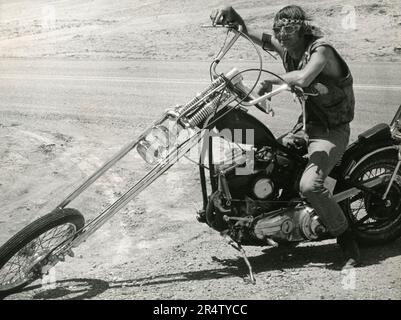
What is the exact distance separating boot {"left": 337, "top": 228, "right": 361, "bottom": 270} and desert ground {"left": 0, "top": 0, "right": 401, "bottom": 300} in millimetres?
78

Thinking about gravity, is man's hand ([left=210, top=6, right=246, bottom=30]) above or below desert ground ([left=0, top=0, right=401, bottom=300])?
above

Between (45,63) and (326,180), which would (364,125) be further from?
(45,63)

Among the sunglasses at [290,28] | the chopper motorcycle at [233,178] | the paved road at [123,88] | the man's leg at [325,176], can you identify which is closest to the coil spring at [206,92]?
the chopper motorcycle at [233,178]

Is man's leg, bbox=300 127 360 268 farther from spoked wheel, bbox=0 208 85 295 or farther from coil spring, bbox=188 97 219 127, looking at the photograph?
spoked wheel, bbox=0 208 85 295

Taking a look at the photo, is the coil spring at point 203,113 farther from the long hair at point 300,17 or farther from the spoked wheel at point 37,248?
the spoked wheel at point 37,248

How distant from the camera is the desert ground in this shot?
15.9ft

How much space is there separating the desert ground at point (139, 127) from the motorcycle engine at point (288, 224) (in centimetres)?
33

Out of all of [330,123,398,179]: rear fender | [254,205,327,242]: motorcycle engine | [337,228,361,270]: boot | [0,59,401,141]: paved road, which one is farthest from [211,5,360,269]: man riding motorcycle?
[0,59,401,141]: paved road

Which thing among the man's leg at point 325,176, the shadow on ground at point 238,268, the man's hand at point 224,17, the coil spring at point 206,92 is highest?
the man's hand at point 224,17

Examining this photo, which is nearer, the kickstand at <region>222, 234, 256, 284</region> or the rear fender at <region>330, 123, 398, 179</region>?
the kickstand at <region>222, 234, 256, 284</region>

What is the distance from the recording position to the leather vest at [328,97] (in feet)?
14.8

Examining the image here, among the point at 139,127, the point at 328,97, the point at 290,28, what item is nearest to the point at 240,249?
the point at 328,97
